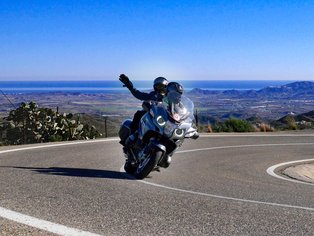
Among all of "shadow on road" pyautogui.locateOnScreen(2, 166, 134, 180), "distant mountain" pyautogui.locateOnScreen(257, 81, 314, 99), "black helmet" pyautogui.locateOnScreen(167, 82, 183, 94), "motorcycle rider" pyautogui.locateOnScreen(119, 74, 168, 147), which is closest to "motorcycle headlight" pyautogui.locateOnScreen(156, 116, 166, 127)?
"motorcycle rider" pyautogui.locateOnScreen(119, 74, 168, 147)

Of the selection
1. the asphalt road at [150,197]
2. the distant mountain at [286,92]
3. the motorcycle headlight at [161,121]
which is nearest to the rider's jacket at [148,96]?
the motorcycle headlight at [161,121]

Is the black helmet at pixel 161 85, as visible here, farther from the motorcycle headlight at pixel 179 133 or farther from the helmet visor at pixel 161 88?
the motorcycle headlight at pixel 179 133

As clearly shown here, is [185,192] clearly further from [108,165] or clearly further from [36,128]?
[36,128]

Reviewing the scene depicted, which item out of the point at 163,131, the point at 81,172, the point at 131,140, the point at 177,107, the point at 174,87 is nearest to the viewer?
Answer: the point at 163,131

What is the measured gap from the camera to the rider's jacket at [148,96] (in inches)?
370

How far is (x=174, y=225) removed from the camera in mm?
5355

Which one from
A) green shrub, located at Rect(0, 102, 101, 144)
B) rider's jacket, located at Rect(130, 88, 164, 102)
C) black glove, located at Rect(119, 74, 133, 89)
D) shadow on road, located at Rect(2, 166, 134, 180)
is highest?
black glove, located at Rect(119, 74, 133, 89)

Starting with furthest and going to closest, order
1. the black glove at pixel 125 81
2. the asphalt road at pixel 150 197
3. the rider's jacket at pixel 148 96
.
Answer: the black glove at pixel 125 81, the rider's jacket at pixel 148 96, the asphalt road at pixel 150 197

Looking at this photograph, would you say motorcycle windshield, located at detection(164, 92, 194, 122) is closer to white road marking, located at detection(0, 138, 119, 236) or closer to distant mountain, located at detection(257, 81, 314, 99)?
white road marking, located at detection(0, 138, 119, 236)

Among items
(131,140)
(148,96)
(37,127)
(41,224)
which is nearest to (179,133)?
(148,96)

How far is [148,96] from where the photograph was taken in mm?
9484

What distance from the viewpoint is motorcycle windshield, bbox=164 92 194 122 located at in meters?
8.84

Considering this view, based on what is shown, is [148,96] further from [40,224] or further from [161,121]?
[40,224]

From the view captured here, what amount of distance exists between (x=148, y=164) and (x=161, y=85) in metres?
1.61
